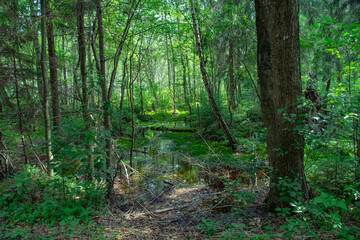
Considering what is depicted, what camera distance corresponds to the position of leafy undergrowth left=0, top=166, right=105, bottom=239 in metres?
2.94

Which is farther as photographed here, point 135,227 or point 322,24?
point 135,227

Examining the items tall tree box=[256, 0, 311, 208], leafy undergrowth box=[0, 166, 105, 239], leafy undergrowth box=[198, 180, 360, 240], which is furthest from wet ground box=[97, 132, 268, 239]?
tall tree box=[256, 0, 311, 208]

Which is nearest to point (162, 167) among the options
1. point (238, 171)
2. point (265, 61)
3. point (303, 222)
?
point (238, 171)

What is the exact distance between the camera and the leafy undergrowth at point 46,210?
2.94m

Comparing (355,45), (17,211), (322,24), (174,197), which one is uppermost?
(322,24)

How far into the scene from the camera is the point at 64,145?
323 cm

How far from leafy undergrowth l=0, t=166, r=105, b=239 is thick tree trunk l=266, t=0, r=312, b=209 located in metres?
3.16

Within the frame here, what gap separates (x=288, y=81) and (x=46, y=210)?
4.54 m

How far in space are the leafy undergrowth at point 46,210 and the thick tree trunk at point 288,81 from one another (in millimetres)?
3163

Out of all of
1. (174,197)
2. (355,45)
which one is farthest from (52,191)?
Answer: (355,45)

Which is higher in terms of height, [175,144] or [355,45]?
[355,45]

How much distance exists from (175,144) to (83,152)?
7621 millimetres

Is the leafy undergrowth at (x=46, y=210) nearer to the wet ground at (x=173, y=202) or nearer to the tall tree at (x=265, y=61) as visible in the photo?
the wet ground at (x=173, y=202)

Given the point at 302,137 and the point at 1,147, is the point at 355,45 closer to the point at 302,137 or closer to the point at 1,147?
the point at 302,137
